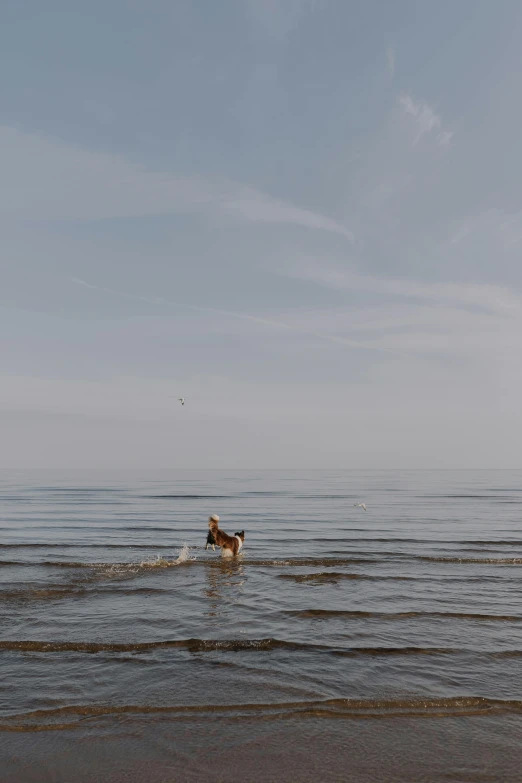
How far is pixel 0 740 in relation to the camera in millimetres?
5867

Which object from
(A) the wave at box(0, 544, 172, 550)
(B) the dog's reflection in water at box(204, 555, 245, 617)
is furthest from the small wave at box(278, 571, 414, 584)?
(A) the wave at box(0, 544, 172, 550)

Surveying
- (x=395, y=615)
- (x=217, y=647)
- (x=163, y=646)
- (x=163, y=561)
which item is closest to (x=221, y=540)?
(x=163, y=561)

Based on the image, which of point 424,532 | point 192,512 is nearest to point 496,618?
point 424,532

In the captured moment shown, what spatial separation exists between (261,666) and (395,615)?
13.0ft

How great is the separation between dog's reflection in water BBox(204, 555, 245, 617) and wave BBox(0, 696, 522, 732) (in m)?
4.27

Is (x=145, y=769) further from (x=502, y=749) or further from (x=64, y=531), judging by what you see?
(x=64, y=531)

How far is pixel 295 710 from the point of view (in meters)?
6.60

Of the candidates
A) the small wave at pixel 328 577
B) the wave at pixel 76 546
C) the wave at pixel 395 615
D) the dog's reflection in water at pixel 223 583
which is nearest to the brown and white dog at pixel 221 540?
the dog's reflection in water at pixel 223 583

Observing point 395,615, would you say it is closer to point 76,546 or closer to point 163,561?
point 163,561

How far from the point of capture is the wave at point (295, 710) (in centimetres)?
641

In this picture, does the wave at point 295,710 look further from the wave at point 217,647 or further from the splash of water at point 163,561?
the splash of water at point 163,561

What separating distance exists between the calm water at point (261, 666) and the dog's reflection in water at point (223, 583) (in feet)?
0.27

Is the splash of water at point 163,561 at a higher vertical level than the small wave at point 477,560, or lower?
lower

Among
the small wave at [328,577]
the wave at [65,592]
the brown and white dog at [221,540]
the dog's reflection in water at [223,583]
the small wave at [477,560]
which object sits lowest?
the wave at [65,592]
